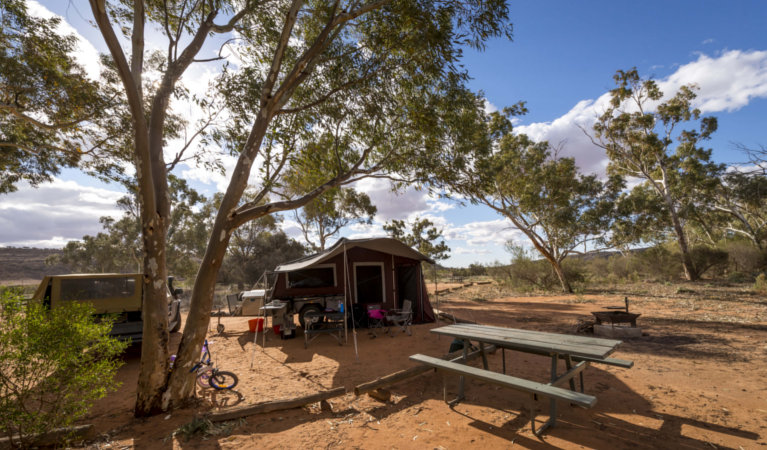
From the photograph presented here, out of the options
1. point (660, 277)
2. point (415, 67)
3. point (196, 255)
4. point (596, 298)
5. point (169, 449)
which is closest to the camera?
point (169, 449)

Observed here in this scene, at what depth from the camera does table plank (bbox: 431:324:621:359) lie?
3066 millimetres

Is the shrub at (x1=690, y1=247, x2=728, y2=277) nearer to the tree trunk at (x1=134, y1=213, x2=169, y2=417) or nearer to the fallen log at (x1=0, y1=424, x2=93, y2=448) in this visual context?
the tree trunk at (x1=134, y1=213, x2=169, y2=417)

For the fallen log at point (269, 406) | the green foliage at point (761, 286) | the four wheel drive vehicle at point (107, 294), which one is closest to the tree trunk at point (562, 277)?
the green foliage at point (761, 286)

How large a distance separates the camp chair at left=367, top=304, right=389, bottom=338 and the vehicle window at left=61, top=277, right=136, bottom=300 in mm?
4930

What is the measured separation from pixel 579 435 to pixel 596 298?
1107 centimetres

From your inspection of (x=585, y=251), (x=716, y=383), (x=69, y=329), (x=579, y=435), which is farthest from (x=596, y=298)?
(x=69, y=329)

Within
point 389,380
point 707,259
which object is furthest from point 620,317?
point 707,259

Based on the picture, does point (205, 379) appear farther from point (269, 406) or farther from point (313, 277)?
point (313, 277)

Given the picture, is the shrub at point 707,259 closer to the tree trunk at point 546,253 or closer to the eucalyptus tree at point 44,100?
the tree trunk at point 546,253

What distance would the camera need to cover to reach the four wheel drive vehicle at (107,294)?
18.6 ft

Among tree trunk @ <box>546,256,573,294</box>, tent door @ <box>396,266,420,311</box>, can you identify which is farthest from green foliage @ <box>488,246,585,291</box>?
tent door @ <box>396,266,420,311</box>

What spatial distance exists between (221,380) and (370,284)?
4.90 m

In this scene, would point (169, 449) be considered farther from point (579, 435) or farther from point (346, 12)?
point (346, 12)

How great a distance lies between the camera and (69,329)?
2660mm
